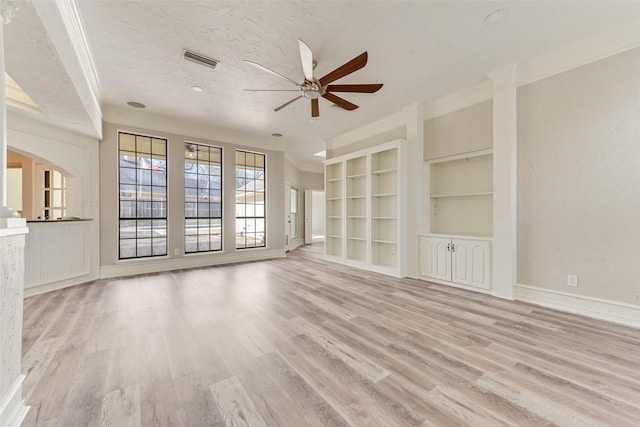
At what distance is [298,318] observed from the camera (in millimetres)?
2885

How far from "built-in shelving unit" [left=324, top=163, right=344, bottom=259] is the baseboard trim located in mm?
3729

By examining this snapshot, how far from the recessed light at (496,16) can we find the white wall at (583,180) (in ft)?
4.38

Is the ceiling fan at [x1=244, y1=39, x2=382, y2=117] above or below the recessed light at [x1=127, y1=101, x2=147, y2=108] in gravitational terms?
below

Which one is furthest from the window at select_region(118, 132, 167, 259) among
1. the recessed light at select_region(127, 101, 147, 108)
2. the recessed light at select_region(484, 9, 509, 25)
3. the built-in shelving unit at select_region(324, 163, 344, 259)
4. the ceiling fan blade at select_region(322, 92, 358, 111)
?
the recessed light at select_region(484, 9, 509, 25)

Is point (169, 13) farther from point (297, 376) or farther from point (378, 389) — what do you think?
point (378, 389)

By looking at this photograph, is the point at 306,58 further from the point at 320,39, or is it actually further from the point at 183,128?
the point at 183,128

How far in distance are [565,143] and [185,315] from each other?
199 inches

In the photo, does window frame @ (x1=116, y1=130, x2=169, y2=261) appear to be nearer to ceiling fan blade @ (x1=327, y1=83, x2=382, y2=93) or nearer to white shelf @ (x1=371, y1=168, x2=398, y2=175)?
ceiling fan blade @ (x1=327, y1=83, x2=382, y2=93)

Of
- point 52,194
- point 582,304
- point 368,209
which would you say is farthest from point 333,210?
point 52,194

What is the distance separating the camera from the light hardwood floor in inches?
60.1

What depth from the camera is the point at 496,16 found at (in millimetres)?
2525

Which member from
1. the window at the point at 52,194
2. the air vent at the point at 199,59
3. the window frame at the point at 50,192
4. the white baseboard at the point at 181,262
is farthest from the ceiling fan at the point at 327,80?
the window at the point at 52,194

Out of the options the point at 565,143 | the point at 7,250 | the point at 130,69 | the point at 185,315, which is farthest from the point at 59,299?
the point at 565,143

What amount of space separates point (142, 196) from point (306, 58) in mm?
4578
